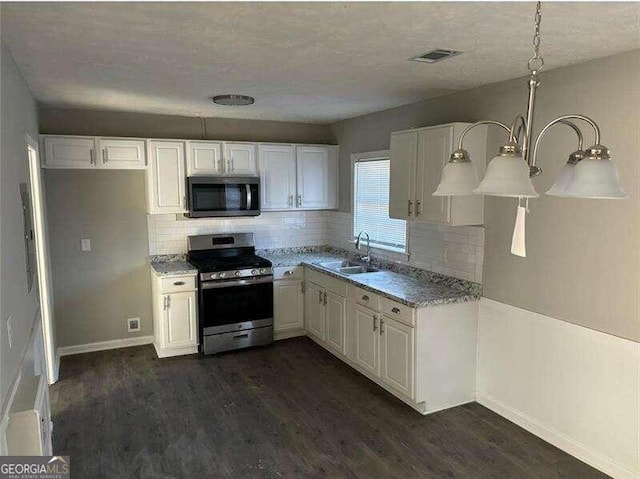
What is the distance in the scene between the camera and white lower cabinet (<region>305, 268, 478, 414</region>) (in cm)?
348

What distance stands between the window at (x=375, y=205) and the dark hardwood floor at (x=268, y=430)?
1347mm

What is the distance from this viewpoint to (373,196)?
500 cm

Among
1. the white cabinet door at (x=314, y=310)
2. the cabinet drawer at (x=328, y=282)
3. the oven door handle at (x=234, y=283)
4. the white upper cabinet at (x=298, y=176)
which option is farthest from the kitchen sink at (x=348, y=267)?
the white upper cabinet at (x=298, y=176)

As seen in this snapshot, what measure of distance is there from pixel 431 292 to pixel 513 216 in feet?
2.78

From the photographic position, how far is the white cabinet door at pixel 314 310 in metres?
4.87

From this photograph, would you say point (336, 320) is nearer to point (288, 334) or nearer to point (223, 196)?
point (288, 334)

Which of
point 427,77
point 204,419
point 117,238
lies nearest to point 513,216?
point 427,77

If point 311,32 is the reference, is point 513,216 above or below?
below

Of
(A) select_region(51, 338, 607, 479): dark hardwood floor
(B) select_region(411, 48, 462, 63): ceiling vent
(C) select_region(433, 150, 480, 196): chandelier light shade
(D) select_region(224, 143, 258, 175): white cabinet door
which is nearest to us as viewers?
(C) select_region(433, 150, 480, 196): chandelier light shade

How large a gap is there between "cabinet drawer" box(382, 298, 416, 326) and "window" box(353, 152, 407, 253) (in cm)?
88

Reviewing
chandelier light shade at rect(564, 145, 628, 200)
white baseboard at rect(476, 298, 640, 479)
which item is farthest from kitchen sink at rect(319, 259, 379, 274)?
chandelier light shade at rect(564, 145, 628, 200)

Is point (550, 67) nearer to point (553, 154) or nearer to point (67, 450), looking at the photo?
point (553, 154)

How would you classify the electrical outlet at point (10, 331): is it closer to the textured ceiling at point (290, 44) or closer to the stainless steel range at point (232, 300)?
the textured ceiling at point (290, 44)

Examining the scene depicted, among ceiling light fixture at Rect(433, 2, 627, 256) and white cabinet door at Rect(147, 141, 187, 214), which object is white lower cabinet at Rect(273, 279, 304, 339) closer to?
white cabinet door at Rect(147, 141, 187, 214)
